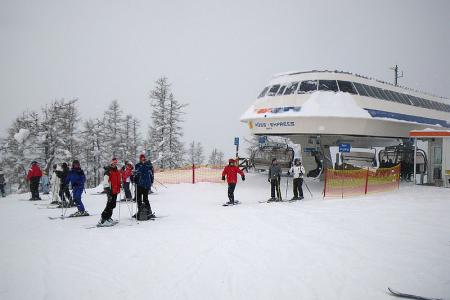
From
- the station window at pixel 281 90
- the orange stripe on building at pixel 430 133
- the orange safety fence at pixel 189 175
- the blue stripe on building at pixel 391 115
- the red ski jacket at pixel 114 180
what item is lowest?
the orange safety fence at pixel 189 175

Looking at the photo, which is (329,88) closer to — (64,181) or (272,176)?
(272,176)

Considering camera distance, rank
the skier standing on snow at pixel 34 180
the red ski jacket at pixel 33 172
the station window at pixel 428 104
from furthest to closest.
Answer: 1. the station window at pixel 428 104
2. the red ski jacket at pixel 33 172
3. the skier standing on snow at pixel 34 180

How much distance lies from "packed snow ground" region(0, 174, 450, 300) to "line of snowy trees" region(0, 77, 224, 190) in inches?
984

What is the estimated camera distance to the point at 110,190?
9227mm

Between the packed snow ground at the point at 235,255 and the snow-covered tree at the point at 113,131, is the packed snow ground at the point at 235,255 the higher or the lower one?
the lower one

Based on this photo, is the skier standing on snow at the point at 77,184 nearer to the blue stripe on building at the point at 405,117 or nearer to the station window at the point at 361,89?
the blue stripe on building at the point at 405,117

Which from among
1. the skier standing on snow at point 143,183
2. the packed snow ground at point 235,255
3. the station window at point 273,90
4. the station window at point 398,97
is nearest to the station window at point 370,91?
the station window at point 398,97

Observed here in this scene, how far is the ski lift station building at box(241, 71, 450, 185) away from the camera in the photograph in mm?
16766

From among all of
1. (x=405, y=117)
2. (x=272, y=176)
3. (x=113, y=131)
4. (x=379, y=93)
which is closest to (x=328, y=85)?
(x=379, y=93)

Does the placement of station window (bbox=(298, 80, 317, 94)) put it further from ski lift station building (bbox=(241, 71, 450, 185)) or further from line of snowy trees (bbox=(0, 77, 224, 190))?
line of snowy trees (bbox=(0, 77, 224, 190))

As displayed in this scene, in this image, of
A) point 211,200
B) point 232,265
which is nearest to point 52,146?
point 211,200

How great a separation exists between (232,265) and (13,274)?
12.5ft

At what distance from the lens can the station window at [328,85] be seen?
17.8 m

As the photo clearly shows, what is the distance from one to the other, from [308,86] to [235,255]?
13.8 m
